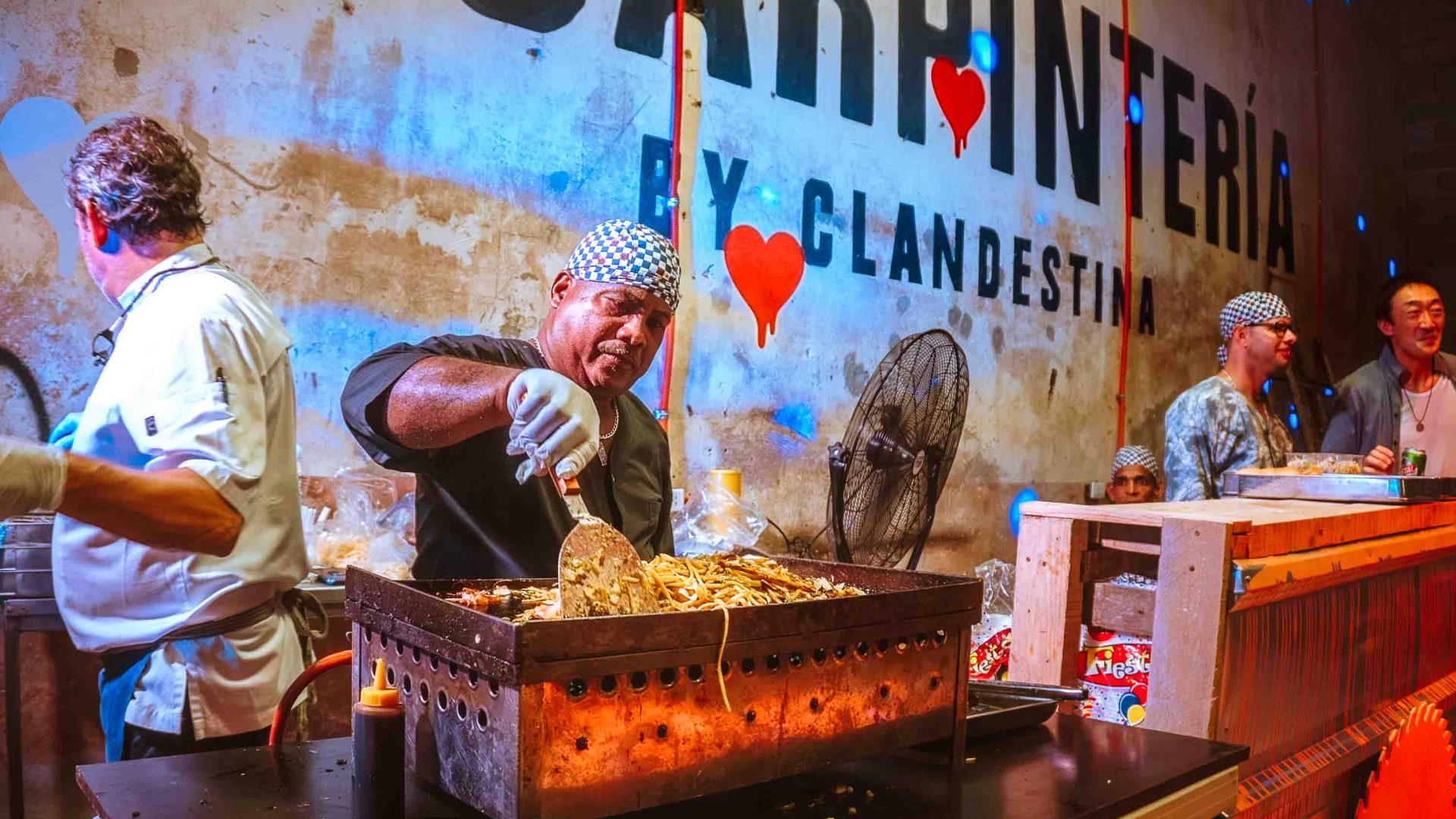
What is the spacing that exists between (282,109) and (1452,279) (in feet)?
33.7

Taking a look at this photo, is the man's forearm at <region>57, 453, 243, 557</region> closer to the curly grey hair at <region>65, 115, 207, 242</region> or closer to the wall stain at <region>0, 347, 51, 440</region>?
the curly grey hair at <region>65, 115, 207, 242</region>

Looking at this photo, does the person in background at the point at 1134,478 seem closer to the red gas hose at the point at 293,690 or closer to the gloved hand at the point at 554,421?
the gloved hand at the point at 554,421

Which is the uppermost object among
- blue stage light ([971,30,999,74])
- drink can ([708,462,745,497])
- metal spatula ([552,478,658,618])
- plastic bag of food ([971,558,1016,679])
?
blue stage light ([971,30,999,74])

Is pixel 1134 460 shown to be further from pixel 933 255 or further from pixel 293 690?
pixel 293 690

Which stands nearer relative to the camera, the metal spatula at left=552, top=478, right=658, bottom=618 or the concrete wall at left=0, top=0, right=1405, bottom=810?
the metal spatula at left=552, top=478, right=658, bottom=618

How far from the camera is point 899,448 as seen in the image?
12.6 ft

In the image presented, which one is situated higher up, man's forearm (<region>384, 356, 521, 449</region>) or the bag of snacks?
man's forearm (<region>384, 356, 521, 449</region>)

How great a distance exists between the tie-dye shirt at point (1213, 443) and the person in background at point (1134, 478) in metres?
1.49

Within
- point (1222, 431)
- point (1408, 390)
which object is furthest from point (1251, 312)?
point (1408, 390)

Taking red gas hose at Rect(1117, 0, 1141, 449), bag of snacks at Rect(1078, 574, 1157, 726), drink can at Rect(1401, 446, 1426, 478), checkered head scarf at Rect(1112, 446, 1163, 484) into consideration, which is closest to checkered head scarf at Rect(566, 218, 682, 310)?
bag of snacks at Rect(1078, 574, 1157, 726)

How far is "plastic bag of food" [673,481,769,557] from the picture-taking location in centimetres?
364

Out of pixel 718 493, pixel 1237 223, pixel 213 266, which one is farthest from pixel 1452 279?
pixel 213 266

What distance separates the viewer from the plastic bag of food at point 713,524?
3643 mm

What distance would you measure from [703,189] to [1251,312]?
8.34 ft
